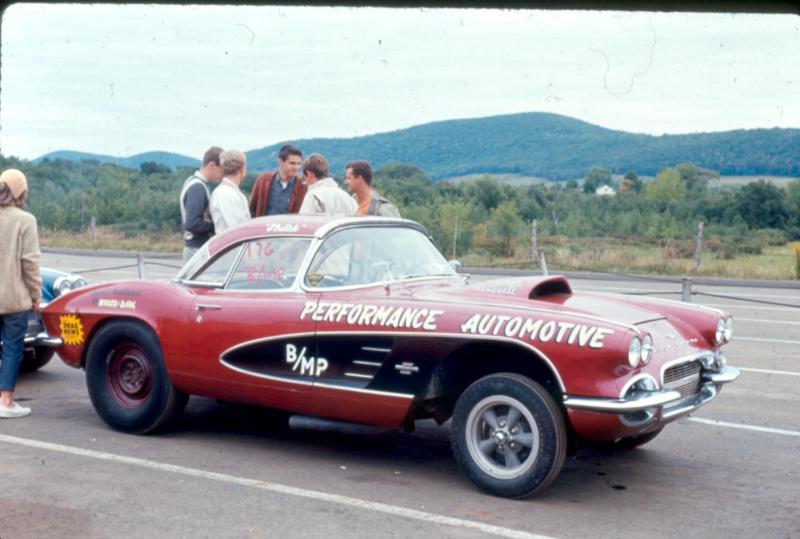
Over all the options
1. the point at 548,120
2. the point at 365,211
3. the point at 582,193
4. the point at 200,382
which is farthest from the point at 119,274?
the point at 548,120

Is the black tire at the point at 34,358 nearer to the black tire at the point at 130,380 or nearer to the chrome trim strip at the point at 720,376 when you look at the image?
the black tire at the point at 130,380

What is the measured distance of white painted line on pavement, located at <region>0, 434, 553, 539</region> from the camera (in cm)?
473

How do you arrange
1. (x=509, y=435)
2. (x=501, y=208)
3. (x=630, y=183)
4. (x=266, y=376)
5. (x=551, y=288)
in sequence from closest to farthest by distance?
(x=509, y=435)
(x=551, y=288)
(x=266, y=376)
(x=501, y=208)
(x=630, y=183)

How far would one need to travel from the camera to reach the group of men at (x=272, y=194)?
830 cm

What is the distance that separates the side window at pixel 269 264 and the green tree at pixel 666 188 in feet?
123

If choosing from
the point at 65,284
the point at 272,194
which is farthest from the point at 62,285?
the point at 272,194

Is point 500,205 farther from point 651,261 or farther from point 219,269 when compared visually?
point 219,269

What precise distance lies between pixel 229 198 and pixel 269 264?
219cm

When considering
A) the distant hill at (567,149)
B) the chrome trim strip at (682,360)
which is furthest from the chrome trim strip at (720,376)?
the distant hill at (567,149)

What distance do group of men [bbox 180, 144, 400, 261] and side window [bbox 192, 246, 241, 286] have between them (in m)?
1.56

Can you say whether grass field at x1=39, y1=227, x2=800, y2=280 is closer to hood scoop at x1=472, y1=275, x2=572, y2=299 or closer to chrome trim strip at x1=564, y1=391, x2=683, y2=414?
hood scoop at x1=472, y1=275, x2=572, y2=299

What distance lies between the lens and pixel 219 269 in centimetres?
652

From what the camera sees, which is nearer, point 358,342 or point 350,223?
point 358,342

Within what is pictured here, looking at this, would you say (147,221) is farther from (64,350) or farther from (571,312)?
(571,312)
